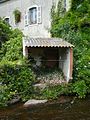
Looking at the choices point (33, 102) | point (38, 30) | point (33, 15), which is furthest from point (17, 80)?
point (33, 15)

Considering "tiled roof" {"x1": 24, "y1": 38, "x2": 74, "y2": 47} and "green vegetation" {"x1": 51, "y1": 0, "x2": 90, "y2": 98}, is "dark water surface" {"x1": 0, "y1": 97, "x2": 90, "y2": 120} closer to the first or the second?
"green vegetation" {"x1": 51, "y1": 0, "x2": 90, "y2": 98}

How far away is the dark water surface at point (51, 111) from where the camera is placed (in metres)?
16.1

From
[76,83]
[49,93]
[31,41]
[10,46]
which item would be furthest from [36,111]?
[10,46]

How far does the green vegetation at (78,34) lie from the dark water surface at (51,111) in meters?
1.86

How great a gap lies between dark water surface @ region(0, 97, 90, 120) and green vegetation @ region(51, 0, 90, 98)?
6.09ft

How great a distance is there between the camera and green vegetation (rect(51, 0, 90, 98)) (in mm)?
20816

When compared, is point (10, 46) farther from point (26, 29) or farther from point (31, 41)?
point (26, 29)

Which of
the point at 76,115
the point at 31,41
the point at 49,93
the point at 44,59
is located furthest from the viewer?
the point at 44,59

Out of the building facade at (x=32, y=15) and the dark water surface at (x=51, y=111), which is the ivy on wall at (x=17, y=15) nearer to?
the building facade at (x=32, y=15)

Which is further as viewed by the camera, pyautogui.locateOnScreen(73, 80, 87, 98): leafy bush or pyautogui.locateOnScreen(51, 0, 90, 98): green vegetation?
pyautogui.locateOnScreen(51, 0, 90, 98): green vegetation

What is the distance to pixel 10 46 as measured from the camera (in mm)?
24031

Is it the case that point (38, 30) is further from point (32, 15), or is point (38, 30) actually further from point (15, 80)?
point (15, 80)

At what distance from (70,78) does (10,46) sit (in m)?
5.45

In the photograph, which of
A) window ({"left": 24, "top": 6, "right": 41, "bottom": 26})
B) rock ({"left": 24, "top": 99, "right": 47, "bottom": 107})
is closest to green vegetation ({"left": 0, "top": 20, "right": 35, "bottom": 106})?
rock ({"left": 24, "top": 99, "right": 47, "bottom": 107})
